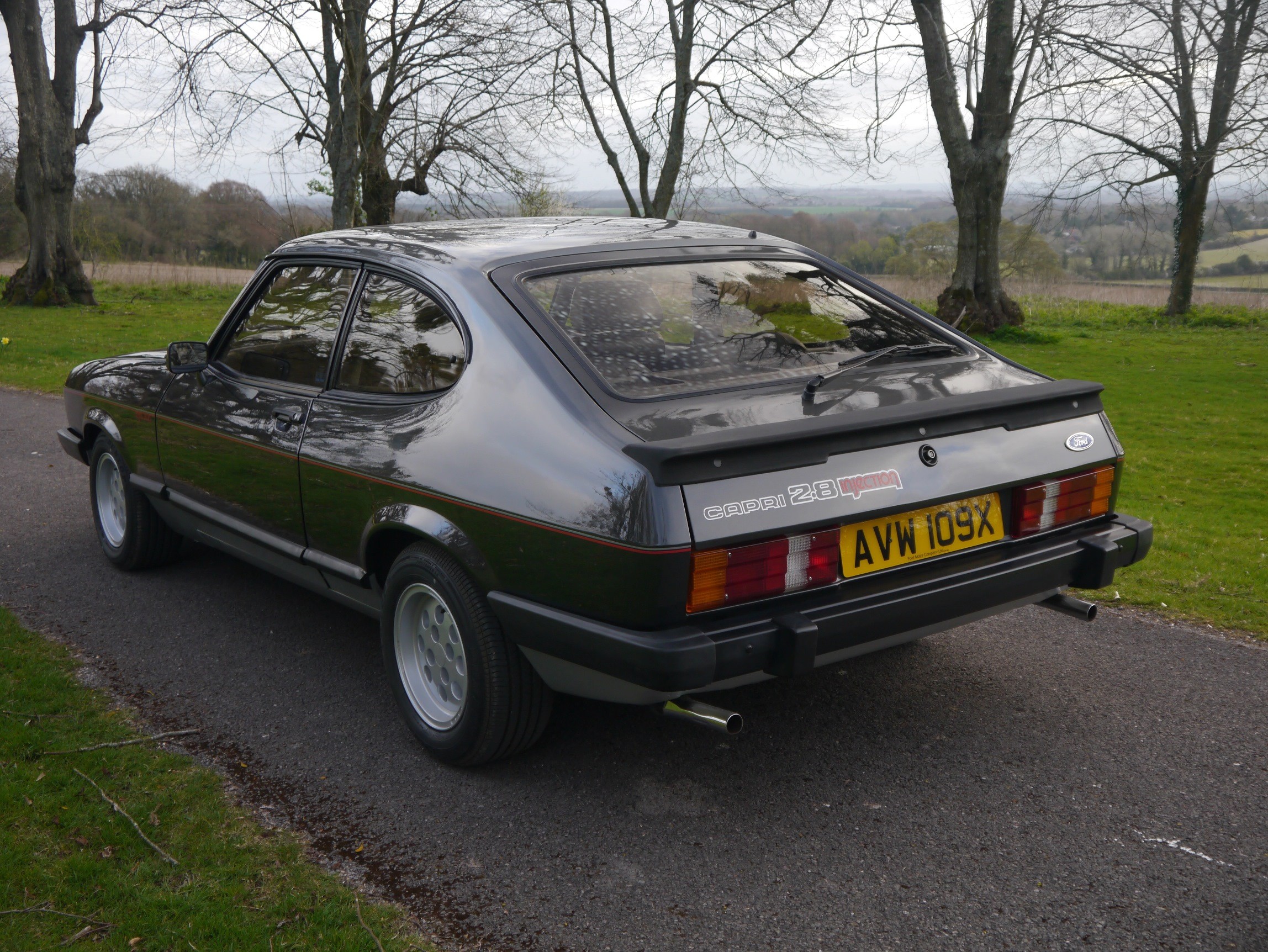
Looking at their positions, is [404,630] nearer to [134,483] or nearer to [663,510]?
[663,510]

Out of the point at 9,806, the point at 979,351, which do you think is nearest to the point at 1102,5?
the point at 979,351

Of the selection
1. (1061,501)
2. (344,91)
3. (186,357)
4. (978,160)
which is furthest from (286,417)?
(978,160)

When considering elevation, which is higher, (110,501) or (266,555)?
(266,555)

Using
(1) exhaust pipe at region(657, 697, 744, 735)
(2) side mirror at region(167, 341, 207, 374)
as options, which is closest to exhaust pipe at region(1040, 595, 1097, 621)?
(1) exhaust pipe at region(657, 697, 744, 735)

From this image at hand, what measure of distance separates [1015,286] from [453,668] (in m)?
23.8

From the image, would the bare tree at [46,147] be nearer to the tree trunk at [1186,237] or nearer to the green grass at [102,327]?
the green grass at [102,327]

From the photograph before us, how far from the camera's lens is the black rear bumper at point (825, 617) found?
2.54 meters

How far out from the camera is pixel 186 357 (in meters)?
4.41

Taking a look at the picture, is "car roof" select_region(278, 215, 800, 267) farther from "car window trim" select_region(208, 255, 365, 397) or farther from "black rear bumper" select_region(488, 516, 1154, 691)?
"black rear bumper" select_region(488, 516, 1154, 691)

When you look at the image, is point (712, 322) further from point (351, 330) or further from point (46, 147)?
point (46, 147)

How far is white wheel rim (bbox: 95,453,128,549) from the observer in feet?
17.0

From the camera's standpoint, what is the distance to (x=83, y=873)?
2.66 metres

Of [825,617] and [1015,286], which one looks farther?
[1015,286]

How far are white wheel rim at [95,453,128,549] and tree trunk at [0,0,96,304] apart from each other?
19901mm
